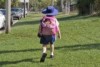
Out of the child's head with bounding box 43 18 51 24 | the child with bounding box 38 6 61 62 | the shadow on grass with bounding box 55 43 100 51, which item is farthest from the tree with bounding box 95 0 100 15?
the child's head with bounding box 43 18 51 24

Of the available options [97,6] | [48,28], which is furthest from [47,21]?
[97,6]

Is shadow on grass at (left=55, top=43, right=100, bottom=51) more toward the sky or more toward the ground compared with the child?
more toward the ground

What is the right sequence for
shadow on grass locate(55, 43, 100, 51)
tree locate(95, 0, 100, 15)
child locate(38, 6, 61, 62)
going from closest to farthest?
child locate(38, 6, 61, 62) < shadow on grass locate(55, 43, 100, 51) < tree locate(95, 0, 100, 15)

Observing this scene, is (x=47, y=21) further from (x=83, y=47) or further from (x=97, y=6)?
(x=97, y=6)

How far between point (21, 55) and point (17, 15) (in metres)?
31.1

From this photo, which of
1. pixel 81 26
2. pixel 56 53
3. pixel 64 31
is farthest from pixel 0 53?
pixel 81 26

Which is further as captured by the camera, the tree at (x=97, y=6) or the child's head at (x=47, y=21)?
the tree at (x=97, y=6)

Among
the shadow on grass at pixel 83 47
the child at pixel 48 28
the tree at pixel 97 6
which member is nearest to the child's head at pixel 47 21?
the child at pixel 48 28

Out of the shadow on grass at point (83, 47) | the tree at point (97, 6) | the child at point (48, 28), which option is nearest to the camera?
the child at point (48, 28)

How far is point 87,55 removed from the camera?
37.7 ft

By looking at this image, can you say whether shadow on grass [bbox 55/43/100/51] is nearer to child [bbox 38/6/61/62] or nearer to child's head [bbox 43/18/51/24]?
child [bbox 38/6/61/62]

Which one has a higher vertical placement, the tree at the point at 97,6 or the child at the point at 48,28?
the tree at the point at 97,6

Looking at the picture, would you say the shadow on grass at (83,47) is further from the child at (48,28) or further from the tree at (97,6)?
the tree at (97,6)

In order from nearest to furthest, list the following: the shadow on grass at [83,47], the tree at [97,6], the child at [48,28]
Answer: the child at [48,28]
the shadow on grass at [83,47]
the tree at [97,6]
